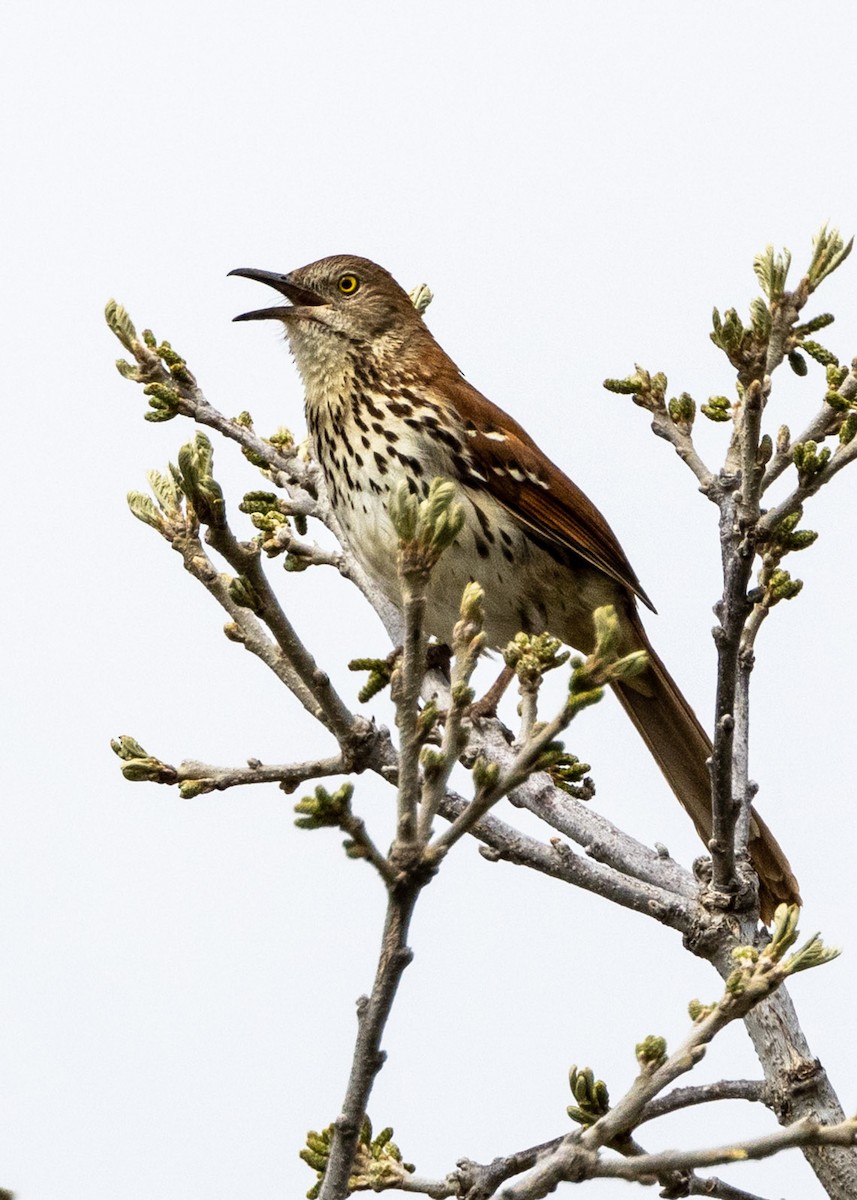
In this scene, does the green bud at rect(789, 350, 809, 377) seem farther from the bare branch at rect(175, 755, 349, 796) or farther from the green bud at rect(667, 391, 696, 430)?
the bare branch at rect(175, 755, 349, 796)

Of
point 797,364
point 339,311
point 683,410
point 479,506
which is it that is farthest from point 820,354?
point 339,311

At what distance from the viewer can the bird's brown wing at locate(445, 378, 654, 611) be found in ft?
16.7

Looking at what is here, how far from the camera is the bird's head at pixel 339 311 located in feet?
18.2

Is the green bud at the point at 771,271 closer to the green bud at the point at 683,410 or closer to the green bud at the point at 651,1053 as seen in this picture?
the green bud at the point at 683,410

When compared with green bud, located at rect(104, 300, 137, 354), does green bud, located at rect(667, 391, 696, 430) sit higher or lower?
lower

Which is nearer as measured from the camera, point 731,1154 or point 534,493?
point 731,1154

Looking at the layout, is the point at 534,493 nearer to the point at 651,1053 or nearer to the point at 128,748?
the point at 128,748

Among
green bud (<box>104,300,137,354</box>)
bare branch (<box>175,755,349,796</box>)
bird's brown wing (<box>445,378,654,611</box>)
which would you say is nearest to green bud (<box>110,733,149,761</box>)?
bare branch (<box>175,755,349,796</box>)

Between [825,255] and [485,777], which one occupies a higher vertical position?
[825,255]

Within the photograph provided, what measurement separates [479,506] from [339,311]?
1.13 metres

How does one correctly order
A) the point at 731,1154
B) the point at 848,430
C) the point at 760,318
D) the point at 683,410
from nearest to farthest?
the point at 731,1154, the point at 760,318, the point at 848,430, the point at 683,410

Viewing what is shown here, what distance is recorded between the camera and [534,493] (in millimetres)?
5172

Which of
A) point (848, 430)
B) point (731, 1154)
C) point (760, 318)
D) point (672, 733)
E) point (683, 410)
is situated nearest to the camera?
point (731, 1154)

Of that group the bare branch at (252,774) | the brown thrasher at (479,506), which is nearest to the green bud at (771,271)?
the bare branch at (252,774)
